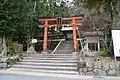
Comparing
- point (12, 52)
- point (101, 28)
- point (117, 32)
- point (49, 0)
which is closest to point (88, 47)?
point (101, 28)

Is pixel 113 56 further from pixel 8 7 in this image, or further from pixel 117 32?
pixel 8 7

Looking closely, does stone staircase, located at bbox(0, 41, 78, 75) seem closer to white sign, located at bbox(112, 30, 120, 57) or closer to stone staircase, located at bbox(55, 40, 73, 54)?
white sign, located at bbox(112, 30, 120, 57)

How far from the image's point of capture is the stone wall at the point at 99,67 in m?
8.44

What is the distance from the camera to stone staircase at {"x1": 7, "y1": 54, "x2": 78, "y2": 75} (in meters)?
9.20

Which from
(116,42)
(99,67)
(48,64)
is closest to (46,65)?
(48,64)

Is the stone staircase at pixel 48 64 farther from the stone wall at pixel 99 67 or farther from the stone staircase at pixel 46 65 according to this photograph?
the stone wall at pixel 99 67

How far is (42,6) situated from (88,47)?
5.30m

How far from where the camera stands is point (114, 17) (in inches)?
396

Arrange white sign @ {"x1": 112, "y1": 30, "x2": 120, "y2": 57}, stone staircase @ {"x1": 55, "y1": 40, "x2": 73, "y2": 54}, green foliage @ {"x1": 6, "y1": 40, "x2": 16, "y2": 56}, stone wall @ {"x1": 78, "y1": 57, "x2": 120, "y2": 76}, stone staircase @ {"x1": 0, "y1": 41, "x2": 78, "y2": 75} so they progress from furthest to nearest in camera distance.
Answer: stone staircase @ {"x1": 55, "y1": 40, "x2": 73, "y2": 54}
green foliage @ {"x1": 6, "y1": 40, "x2": 16, "y2": 56}
stone staircase @ {"x1": 0, "y1": 41, "x2": 78, "y2": 75}
white sign @ {"x1": 112, "y1": 30, "x2": 120, "y2": 57}
stone wall @ {"x1": 78, "y1": 57, "x2": 120, "y2": 76}

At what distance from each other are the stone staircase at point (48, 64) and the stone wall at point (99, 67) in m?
0.43

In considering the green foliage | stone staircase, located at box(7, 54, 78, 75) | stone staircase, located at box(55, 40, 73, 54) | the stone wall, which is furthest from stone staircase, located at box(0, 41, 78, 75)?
stone staircase, located at box(55, 40, 73, 54)

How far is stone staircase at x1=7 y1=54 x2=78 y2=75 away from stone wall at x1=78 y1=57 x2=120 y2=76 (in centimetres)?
43

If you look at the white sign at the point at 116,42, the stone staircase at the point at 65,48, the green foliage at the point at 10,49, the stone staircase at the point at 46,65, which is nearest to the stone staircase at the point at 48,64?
the stone staircase at the point at 46,65

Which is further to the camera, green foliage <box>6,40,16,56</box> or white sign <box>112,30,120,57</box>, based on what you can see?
green foliage <box>6,40,16,56</box>
